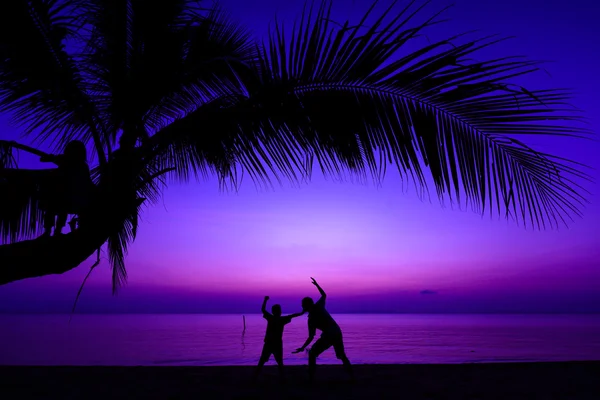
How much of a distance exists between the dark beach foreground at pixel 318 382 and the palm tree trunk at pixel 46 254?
672 cm

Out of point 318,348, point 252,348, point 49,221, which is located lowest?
point 252,348

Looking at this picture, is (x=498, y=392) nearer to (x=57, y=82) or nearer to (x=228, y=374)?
(x=228, y=374)

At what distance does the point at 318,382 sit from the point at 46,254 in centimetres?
848

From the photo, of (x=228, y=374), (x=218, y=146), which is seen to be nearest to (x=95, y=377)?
(x=228, y=374)

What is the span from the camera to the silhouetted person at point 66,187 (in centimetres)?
250

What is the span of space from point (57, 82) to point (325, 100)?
1653 mm

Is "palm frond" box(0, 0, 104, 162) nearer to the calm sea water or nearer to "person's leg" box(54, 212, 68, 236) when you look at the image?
"person's leg" box(54, 212, 68, 236)

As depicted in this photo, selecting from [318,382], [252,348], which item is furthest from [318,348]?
[252,348]

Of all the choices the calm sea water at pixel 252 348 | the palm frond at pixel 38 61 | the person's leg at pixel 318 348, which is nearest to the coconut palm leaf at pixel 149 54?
the palm frond at pixel 38 61

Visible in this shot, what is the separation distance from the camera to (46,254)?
6.85 feet

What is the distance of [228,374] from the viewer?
11141 millimetres

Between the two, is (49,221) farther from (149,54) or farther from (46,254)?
(149,54)

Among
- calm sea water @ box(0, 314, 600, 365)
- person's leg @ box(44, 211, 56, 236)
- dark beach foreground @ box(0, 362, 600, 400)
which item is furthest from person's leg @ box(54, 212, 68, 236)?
calm sea water @ box(0, 314, 600, 365)

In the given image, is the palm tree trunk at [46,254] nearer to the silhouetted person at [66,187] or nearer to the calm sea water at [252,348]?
the silhouetted person at [66,187]
